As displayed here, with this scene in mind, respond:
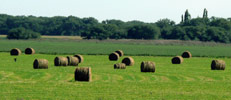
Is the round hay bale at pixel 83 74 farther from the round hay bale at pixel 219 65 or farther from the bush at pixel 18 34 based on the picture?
Result: the bush at pixel 18 34

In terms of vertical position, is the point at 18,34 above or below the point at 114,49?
above

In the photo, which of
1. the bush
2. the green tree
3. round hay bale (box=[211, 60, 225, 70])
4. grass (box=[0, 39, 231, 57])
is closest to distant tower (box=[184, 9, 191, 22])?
the green tree

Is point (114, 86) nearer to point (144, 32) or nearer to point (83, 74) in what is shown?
point (83, 74)

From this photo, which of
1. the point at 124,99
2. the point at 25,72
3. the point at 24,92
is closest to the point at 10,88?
the point at 24,92

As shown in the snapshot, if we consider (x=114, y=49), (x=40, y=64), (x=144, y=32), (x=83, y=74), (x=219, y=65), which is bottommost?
(x=114, y=49)

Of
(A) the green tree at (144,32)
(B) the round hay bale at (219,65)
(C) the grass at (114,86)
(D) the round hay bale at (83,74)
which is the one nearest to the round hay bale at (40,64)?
(C) the grass at (114,86)

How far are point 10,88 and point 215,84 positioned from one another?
11.6 meters

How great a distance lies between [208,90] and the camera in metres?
25.4

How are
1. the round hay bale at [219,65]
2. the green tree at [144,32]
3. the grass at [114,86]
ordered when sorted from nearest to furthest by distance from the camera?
the grass at [114,86]
the round hay bale at [219,65]
the green tree at [144,32]

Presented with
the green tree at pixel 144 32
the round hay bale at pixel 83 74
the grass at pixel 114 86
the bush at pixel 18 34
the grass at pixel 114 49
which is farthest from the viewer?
the green tree at pixel 144 32

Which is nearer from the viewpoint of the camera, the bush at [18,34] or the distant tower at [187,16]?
the bush at [18,34]

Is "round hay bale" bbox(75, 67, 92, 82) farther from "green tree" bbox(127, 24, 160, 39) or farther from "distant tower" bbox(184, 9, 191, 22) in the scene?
"distant tower" bbox(184, 9, 191, 22)

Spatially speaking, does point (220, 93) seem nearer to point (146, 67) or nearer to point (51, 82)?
point (51, 82)

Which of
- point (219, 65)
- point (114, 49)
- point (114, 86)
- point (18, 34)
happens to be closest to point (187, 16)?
point (18, 34)
